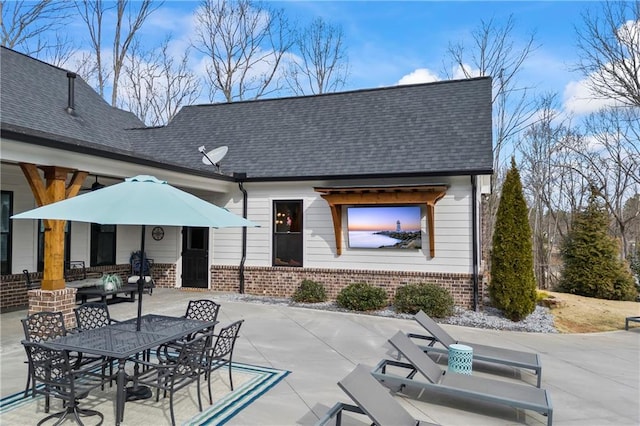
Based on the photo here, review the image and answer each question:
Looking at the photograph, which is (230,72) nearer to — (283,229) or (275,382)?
(283,229)

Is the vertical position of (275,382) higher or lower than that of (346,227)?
lower

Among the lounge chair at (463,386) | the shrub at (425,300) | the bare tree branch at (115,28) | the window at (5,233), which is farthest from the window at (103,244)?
the bare tree branch at (115,28)

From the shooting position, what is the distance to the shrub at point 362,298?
366 inches

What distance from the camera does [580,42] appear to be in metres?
13.7

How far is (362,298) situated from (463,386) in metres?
4.97

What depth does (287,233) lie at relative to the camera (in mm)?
11250

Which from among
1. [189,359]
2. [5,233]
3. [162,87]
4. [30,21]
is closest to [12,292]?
[5,233]

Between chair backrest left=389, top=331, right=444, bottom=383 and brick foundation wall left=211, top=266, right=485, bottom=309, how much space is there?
491cm

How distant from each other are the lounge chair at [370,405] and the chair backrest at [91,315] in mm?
3271

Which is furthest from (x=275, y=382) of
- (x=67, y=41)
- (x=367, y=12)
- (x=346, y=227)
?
(x=67, y=41)

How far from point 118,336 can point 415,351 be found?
3357mm

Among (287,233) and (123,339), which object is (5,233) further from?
(123,339)

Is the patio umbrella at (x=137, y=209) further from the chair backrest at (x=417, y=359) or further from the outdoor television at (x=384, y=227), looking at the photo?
the outdoor television at (x=384, y=227)

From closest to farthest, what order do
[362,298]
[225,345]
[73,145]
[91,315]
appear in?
[225,345], [91,315], [73,145], [362,298]
